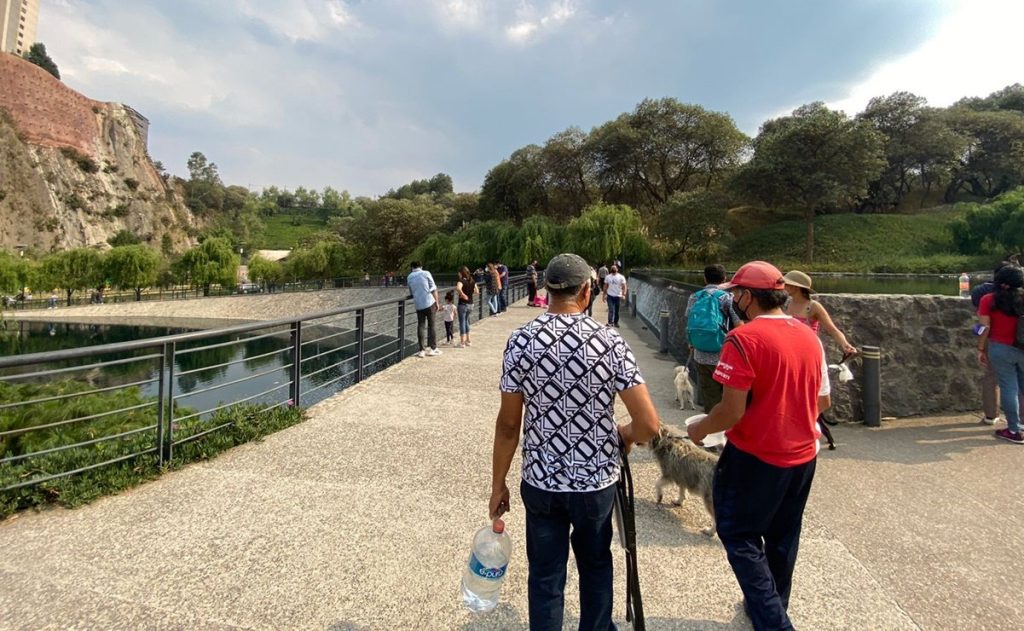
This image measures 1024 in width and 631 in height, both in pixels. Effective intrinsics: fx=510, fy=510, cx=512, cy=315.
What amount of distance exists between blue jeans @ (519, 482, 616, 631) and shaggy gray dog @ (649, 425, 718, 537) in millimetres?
1490

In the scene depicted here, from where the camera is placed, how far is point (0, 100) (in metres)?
73.6

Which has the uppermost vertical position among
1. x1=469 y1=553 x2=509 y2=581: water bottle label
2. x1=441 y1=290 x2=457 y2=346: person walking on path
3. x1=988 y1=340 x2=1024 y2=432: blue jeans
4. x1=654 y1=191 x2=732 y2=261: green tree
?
x1=654 y1=191 x2=732 y2=261: green tree

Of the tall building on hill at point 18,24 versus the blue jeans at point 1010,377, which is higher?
the tall building on hill at point 18,24

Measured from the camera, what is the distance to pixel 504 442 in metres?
1.87

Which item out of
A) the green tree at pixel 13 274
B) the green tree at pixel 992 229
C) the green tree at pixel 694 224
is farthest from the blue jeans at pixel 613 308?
the green tree at pixel 13 274

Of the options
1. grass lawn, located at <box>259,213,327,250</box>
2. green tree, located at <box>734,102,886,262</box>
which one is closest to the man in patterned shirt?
green tree, located at <box>734,102,886,262</box>

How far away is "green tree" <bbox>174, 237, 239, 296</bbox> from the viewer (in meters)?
59.8

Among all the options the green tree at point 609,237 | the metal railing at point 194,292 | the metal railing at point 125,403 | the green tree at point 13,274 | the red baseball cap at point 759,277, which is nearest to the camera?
the red baseball cap at point 759,277

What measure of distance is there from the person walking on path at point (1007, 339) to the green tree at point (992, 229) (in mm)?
22399

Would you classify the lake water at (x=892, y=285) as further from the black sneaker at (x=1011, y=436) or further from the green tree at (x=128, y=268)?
the green tree at (x=128, y=268)

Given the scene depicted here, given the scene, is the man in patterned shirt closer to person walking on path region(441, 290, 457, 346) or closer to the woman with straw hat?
the woman with straw hat

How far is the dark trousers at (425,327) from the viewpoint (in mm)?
9039

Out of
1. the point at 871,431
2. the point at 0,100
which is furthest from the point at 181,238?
the point at 871,431

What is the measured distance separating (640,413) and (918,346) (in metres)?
5.87
